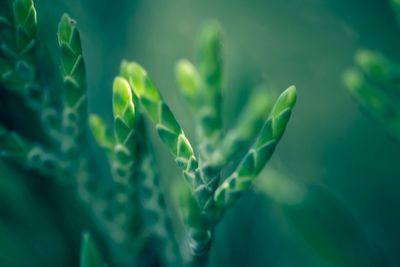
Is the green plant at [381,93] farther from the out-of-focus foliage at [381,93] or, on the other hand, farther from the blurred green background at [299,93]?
the blurred green background at [299,93]

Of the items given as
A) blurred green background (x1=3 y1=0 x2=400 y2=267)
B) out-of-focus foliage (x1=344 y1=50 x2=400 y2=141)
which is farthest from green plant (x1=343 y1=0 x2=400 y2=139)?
blurred green background (x1=3 y1=0 x2=400 y2=267)

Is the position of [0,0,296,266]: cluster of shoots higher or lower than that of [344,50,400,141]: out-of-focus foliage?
lower

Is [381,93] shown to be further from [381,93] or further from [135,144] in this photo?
[135,144]

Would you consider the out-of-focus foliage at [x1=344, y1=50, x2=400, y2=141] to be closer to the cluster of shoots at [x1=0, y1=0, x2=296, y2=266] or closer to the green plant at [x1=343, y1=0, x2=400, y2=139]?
the green plant at [x1=343, y1=0, x2=400, y2=139]

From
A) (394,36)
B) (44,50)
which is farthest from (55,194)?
(394,36)

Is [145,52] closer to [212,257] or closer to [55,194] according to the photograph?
[55,194]

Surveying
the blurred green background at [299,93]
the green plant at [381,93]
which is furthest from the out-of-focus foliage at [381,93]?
the blurred green background at [299,93]
